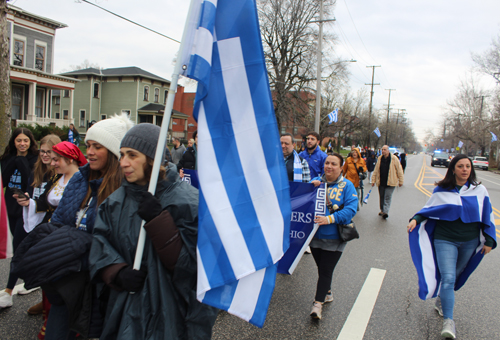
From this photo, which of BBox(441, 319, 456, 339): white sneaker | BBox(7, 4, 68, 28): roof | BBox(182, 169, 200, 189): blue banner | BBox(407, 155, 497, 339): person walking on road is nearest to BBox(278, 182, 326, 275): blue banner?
BBox(407, 155, 497, 339): person walking on road

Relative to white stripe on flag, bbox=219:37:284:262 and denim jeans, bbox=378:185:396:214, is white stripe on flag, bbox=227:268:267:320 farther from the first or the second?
denim jeans, bbox=378:185:396:214

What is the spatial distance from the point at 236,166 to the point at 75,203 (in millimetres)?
1342

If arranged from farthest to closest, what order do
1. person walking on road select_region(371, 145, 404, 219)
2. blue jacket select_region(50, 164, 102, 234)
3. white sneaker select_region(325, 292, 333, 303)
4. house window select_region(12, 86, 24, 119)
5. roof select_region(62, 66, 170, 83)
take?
roof select_region(62, 66, 170, 83), house window select_region(12, 86, 24, 119), person walking on road select_region(371, 145, 404, 219), white sneaker select_region(325, 292, 333, 303), blue jacket select_region(50, 164, 102, 234)

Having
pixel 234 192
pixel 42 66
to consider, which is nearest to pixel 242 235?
pixel 234 192

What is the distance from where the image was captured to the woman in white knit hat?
89.7 inches

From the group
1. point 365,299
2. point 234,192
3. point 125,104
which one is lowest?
point 365,299

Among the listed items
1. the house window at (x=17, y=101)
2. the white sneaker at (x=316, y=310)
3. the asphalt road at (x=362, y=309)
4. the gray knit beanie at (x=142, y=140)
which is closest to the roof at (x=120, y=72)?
the house window at (x=17, y=101)

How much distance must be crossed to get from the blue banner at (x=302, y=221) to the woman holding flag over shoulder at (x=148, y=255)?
240 cm

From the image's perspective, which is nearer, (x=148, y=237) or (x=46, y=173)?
(x=148, y=237)

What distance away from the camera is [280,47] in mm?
35219

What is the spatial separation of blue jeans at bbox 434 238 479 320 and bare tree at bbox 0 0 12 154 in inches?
395

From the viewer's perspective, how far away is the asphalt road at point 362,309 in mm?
3596

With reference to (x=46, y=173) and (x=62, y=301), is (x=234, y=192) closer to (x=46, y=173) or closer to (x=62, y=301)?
(x=62, y=301)

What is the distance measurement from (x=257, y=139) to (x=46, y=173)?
305cm
